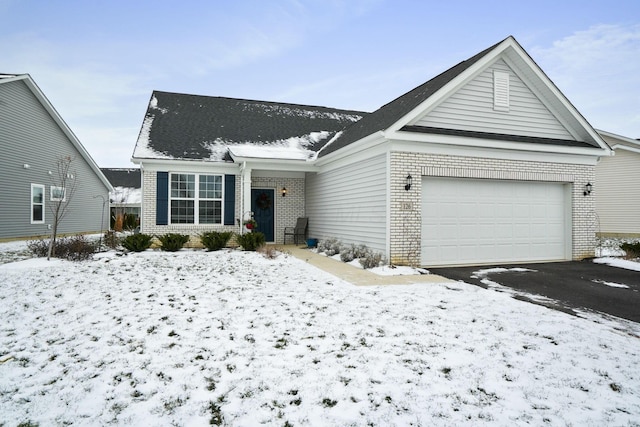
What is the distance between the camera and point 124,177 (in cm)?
3322

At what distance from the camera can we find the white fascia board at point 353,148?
8641 mm

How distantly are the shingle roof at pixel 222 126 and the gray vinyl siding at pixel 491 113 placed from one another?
5.46 m

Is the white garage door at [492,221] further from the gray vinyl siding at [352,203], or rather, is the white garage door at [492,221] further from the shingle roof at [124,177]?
the shingle roof at [124,177]

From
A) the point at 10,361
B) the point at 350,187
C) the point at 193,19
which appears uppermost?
the point at 193,19

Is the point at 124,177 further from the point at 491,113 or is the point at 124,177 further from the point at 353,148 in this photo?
the point at 491,113

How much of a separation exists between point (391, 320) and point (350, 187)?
655cm

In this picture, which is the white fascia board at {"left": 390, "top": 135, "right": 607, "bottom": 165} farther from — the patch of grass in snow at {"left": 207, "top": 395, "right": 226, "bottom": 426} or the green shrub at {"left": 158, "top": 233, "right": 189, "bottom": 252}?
the green shrub at {"left": 158, "top": 233, "right": 189, "bottom": 252}

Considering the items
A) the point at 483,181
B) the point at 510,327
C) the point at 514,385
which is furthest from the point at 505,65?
the point at 514,385

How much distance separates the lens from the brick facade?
27.9 ft

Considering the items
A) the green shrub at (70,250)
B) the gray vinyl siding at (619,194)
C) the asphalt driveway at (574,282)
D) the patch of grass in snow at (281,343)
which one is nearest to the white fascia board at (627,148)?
the gray vinyl siding at (619,194)

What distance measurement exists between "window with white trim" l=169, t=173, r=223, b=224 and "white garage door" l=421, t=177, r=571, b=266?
24.8 ft

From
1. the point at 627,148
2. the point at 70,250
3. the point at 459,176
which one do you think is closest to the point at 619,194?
the point at 627,148

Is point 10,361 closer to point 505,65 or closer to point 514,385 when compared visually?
point 514,385

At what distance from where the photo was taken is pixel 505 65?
9641 millimetres
